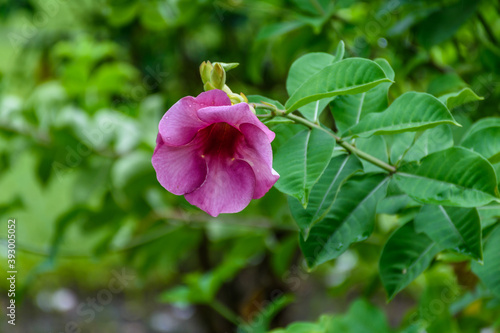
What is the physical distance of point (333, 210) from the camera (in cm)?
54

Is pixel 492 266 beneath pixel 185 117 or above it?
beneath

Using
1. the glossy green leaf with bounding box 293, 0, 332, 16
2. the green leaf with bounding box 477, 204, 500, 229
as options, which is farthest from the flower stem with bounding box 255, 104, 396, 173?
the glossy green leaf with bounding box 293, 0, 332, 16

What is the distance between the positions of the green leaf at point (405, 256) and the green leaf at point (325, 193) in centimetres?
11

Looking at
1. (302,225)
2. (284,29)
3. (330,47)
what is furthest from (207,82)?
(330,47)

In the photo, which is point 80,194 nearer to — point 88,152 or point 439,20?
point 88,152

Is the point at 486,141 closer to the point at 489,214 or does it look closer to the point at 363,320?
the point at 489,214

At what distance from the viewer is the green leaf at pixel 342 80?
0.43m

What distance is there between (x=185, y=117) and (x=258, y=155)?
0.07 meters

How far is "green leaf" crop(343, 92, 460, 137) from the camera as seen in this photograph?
0.44 meters

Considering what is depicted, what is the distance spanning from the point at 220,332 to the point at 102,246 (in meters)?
1.04

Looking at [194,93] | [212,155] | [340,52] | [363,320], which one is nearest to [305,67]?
[340,52]

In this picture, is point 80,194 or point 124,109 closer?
point 80,194

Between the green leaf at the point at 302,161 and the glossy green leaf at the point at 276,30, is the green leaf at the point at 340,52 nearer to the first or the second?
the green leaf at the point at 302,161

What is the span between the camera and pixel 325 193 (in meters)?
0.50
